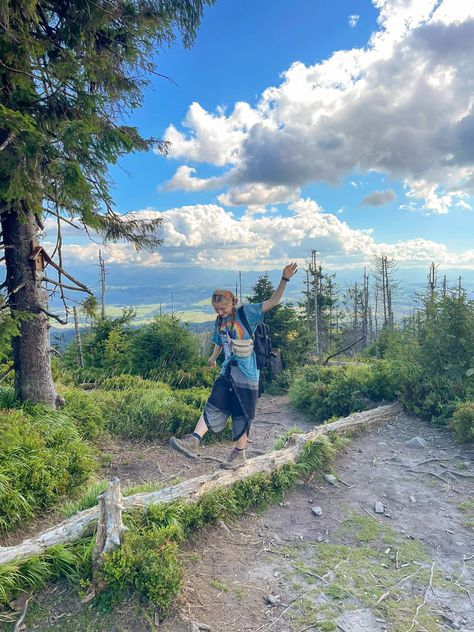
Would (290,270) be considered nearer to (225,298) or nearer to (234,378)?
(225,298)

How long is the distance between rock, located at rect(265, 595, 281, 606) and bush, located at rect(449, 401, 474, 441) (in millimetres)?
4933

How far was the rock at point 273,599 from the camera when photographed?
10.7 ft

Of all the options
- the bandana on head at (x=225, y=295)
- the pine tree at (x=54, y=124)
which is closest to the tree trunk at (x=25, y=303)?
the pine tree at (x=54, y=124)

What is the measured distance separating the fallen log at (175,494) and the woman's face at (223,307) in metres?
1.97

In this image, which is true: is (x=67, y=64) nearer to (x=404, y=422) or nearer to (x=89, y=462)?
(x=89, y=462)

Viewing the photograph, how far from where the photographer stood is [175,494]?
4.27 metres

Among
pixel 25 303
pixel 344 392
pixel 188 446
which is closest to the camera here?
pixel 188 446

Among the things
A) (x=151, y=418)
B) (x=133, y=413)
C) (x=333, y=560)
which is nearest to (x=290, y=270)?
(x=333, y=560)

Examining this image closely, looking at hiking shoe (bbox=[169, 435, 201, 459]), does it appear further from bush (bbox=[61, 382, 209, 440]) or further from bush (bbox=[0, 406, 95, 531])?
bush (bbox=[61, 382, 209, 440])

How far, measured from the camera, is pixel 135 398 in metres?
8.39

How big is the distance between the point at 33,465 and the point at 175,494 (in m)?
1.76

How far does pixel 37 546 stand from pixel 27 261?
4387mm

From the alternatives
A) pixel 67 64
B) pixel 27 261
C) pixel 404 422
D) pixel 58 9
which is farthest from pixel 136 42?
pixel 404 422

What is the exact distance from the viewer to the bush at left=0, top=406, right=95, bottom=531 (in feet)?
14.0
